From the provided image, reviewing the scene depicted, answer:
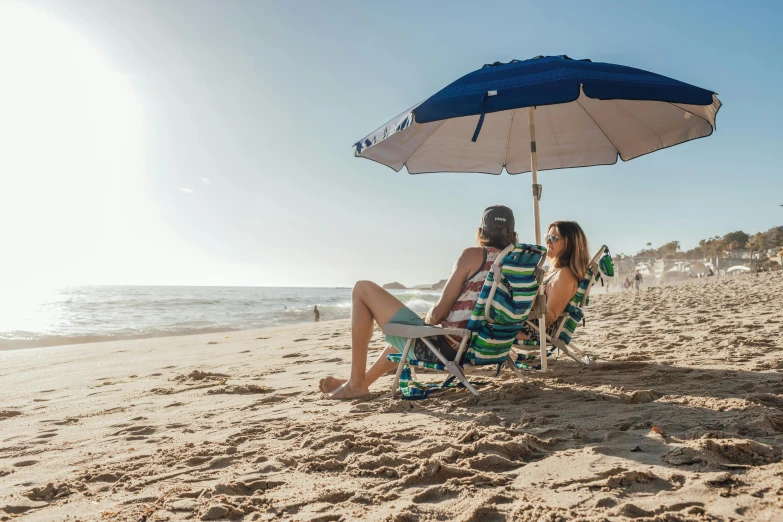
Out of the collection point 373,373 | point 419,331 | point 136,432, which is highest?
point 419,331

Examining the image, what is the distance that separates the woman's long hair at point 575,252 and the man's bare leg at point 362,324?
144cm

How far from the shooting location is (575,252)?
3.87 metres

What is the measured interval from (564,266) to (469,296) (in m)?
1.10

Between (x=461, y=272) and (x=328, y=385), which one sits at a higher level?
(x=461, y=272)

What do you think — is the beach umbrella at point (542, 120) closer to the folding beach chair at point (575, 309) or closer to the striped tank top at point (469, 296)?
the folding beach chair at point (575, 309)

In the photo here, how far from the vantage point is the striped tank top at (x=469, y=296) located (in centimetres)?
320

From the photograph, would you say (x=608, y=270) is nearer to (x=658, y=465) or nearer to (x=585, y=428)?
(x=585, y=428)

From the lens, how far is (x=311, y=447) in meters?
2.40

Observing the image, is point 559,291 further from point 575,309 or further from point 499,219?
point 499,219

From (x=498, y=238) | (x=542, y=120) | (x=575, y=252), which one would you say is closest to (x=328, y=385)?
(x=498, y=238)

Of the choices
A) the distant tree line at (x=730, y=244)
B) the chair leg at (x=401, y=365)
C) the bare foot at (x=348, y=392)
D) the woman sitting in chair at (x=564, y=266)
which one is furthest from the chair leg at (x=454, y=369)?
the distant tree line at (x=730, y=244)

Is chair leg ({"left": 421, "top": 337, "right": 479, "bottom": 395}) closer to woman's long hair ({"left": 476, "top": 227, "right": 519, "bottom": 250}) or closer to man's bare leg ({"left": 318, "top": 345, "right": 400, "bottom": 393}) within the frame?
man's bare leg ({"left": 318, "top": 345, "right": 400, "bottom": 393})

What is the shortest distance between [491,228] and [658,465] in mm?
1773

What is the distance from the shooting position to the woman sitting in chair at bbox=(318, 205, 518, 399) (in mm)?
3203
